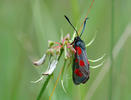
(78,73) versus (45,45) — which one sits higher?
(45,45)

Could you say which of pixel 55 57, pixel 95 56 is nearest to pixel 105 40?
pixel 95 56

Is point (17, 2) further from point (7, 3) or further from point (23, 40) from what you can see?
point (23, 40)

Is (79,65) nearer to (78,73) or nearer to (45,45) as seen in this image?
(78,73)

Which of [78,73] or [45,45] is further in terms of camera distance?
[45,45]

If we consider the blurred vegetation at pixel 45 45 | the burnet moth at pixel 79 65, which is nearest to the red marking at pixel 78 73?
the burnet moth at pixel 79 65

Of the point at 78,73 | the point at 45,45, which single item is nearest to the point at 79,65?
the point at 78,73

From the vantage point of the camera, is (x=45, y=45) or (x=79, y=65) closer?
(x=79, y=65)

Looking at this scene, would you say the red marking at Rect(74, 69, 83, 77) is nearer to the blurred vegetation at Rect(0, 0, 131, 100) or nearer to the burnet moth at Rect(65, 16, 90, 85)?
the burnet moth at Rect(65, 16, 90, 85)

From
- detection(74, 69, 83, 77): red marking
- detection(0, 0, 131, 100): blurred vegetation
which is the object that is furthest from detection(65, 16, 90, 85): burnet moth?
detection(0, 0, 131, 100): blurred vegetation

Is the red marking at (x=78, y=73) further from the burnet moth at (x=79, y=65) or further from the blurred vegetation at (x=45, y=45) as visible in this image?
the blurred vegetation at (x=45, y=45)
